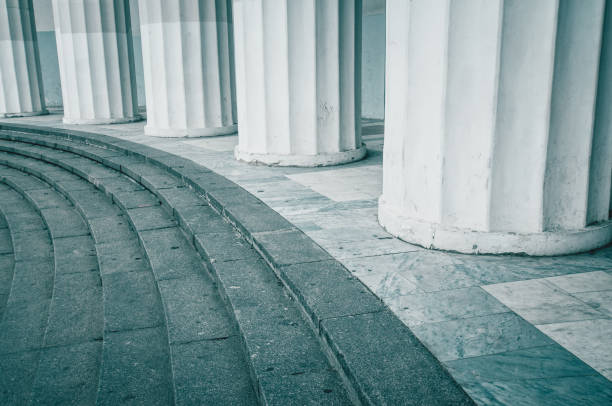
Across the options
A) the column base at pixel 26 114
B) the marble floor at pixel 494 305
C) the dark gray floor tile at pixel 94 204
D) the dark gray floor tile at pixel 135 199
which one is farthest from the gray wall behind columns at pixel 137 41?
the marble floor at pixel 494 305

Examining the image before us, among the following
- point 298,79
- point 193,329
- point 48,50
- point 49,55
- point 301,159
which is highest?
point 48,50

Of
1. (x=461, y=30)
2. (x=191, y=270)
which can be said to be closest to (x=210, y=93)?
(x=191, y=270)

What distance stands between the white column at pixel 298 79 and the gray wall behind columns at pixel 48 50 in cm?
1536

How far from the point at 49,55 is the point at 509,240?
20332 mm

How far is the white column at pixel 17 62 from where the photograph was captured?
15.3m

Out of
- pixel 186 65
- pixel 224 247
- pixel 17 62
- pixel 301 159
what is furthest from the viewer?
pixel 17 62

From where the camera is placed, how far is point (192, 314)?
3.69 m

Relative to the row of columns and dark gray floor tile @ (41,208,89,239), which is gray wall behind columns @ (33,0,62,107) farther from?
the row of columns

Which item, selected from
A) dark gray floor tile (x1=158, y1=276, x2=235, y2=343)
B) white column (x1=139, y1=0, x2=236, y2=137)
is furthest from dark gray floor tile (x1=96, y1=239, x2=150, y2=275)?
white column (x1=139, y1=0, x2=236, y2=137)

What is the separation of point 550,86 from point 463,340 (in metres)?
1.97

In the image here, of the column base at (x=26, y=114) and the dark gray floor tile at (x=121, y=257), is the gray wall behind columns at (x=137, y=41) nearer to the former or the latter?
the column base at (x=26, y=114)

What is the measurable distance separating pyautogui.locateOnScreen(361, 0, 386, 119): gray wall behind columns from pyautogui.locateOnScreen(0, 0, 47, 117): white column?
959 cm

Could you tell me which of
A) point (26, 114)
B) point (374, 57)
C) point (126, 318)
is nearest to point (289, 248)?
point (126, 318)

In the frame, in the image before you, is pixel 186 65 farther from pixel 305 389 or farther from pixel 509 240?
pixel 305 389
